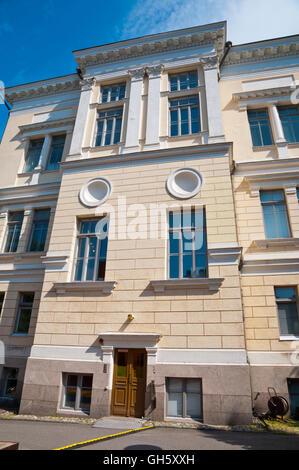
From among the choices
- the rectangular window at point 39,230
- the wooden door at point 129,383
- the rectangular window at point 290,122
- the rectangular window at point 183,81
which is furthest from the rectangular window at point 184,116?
the wooden door at point 129,383

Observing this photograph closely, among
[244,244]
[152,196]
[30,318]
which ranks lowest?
[30,318]

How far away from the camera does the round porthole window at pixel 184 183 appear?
12555 millimetres

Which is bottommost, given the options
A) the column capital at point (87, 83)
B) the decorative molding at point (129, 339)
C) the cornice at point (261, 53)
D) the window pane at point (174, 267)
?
the decorative molding at point (129, 339)

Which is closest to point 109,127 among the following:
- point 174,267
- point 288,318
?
point 174,267

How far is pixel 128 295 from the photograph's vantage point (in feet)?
37.2

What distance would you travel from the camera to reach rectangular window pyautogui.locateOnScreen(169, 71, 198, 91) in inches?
619

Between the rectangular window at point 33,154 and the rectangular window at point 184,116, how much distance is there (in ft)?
27.3

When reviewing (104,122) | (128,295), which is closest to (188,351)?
(128,295)

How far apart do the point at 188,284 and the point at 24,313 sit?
8259 mm

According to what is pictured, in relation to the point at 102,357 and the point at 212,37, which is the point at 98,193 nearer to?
the point at 102,357

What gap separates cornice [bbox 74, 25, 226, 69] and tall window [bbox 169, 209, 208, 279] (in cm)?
1003

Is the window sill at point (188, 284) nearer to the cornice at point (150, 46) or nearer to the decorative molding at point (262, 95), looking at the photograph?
the decorative molding at point (262, 95)

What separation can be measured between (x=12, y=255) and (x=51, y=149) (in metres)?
6.78

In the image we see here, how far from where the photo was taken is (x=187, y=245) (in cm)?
1189
